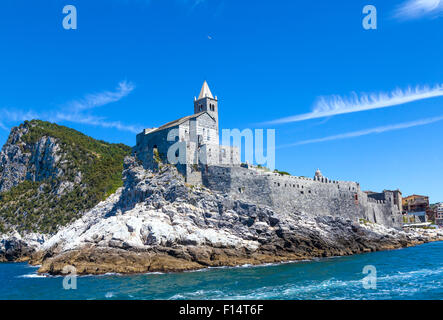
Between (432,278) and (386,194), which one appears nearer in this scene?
(432,278)

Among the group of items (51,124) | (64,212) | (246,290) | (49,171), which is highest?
(51,124)

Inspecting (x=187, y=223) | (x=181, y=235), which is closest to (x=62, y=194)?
(x=187, y=223)

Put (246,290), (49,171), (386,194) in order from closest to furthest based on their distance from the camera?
(246,290) → (386,194) → (49,171)

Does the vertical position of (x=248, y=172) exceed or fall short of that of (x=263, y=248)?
it exceeds it

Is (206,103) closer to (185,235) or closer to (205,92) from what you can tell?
(205,92)

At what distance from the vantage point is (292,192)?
56.2 metres

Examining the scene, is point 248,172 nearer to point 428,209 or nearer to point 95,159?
point 95,159

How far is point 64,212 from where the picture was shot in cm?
8600

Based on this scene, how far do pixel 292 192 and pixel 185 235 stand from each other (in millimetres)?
18697

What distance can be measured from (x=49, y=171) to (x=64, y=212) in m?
19.7

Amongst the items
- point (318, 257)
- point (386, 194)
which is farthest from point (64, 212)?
point (386, 194)

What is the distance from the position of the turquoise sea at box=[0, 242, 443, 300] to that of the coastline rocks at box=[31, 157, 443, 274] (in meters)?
3.08

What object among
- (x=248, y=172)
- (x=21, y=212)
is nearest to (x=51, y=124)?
(x=21, y=212)

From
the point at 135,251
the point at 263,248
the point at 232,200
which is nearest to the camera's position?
the point at 135,251
